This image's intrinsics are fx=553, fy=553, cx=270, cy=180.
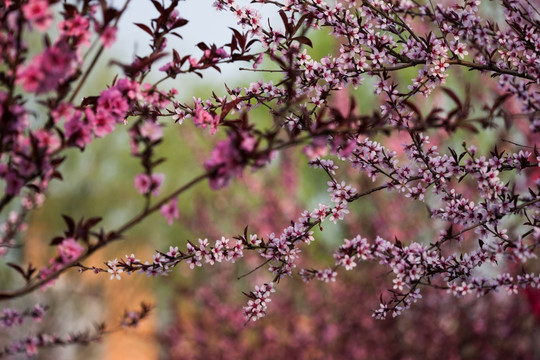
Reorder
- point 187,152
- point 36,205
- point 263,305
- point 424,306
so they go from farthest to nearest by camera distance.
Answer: point 187,152, point 424,306, point 36,205, point 263,305

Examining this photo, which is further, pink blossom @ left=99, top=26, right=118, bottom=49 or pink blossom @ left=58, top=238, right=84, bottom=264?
pink blossom @ left=58, top=238, right=84, bottom=264

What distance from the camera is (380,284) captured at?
862cm

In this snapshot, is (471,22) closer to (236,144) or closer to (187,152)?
(236,144)

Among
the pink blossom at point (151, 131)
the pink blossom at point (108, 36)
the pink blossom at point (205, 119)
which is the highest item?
the pink blossom at point (205, 119)

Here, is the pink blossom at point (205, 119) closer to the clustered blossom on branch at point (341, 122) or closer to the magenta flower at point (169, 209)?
the clustered blossom on branch at point (341, 122)

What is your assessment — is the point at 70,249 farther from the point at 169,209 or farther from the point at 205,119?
the point at 205,119

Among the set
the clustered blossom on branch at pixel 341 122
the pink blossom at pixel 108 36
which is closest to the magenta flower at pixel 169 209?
the clustered blossom on branch at pixel 341 122

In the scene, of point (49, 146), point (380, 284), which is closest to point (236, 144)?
point (49, 146)

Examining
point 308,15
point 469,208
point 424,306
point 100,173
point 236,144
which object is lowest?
point 236,144

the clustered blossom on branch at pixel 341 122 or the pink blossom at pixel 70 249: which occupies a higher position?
the clustered blossom on branch at pixel 341 122

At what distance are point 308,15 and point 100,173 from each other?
13.6 meters

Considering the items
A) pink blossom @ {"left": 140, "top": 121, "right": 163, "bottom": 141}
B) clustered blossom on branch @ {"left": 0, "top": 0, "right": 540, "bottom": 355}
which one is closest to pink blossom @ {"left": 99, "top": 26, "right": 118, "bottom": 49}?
clustered blossom on branch @ {"left": 0, "top": 0, "right": 540, "bottom": 355}

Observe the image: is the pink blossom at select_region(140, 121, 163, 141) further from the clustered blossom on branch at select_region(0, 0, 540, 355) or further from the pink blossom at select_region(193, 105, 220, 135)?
the pink blossom at select_region(193, 105, 220, 135)

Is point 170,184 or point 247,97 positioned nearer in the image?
point 247,97
